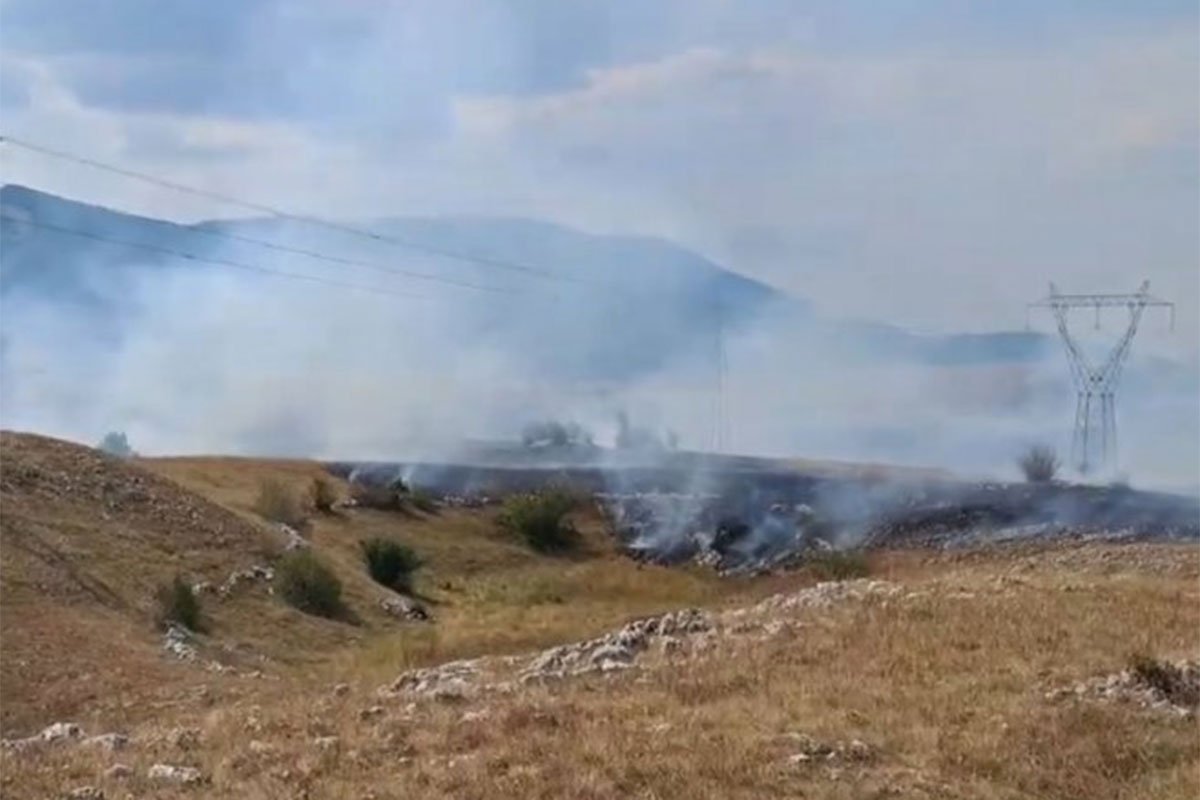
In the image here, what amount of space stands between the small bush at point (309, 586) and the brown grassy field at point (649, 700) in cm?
76

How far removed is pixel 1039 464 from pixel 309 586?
46.9m

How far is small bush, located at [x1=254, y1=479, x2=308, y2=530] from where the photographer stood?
56.0 m

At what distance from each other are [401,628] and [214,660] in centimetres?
1006

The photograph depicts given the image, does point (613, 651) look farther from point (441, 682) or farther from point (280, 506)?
point (280, 506)

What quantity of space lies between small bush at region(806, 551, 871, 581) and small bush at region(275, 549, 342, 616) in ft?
38.0

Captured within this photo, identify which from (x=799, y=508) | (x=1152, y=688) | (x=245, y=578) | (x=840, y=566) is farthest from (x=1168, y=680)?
(x=799, y=508)

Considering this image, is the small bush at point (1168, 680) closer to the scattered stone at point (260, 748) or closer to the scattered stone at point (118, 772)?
the scattered stone at point (260, 748)

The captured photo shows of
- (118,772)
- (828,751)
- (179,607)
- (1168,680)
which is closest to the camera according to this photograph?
(118,772)

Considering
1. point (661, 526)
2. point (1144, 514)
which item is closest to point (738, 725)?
point (1144, 514)

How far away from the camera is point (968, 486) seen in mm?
67562

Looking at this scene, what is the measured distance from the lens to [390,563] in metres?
51.5

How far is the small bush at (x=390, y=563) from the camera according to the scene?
167 ft

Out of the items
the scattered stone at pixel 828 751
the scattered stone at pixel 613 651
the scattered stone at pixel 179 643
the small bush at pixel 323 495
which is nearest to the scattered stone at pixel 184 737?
the scattered stone at pixel 613 651

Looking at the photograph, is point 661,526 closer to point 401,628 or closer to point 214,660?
point 401,628
